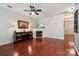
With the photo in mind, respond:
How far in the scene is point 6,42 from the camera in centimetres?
556

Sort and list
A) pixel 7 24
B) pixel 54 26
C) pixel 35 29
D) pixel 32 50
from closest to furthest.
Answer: pixel 32 50, pixel 7 24, pixel 54 26, pixel 35 29

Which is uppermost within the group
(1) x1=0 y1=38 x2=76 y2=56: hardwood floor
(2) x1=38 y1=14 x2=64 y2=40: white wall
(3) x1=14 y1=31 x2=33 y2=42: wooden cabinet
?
(2) x1=38 y1=14 x2=64 y2=40: white wall

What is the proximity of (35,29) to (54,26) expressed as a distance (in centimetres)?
210

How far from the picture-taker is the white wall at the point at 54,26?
297 inches

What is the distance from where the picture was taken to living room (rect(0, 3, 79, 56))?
3954 millimetres

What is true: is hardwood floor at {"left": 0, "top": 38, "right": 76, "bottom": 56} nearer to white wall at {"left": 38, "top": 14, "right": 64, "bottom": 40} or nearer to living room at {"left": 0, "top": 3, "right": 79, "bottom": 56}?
living room at {"left": 0, "top": 3, "right": 79, "bottom": 56}

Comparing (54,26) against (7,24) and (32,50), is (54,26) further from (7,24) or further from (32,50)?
(32,50)

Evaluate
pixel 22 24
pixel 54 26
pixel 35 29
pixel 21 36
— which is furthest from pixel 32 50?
pixel 35 29

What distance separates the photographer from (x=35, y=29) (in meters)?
8.90

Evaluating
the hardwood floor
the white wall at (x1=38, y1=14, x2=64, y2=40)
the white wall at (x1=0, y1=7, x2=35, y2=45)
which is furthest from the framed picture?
the hardwood floor

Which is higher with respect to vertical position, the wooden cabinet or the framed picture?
the framed picture

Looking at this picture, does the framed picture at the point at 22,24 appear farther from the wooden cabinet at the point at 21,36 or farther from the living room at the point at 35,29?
the wooden cabinet at the point at 21,36

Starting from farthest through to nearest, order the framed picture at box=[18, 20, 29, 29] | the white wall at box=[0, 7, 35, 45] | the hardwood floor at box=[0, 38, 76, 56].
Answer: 1. the framed picture at box=[18, 20, 29, 29]
2. the white wall at box=[0, 7, 35, 45]
3. the hardwood floor at box=[0, 38, 76, 56]

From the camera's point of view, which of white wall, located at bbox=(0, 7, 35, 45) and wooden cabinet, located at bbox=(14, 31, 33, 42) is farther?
wooden cabinet, located at bbox=(14, 31, 33, 42)
